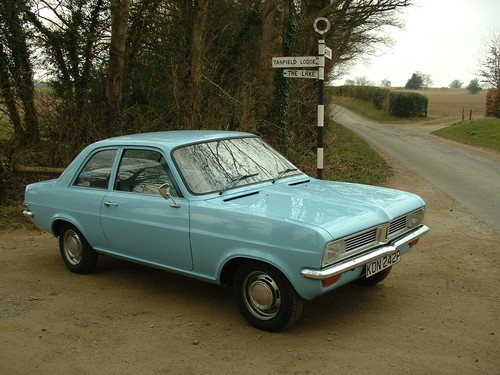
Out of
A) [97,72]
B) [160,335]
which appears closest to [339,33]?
[97,72]

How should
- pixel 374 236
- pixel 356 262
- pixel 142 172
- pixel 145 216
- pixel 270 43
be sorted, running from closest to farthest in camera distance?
pixel 356 262
pixel 374 236
pixel 145 216
pixel 142 172
pixel 270 43

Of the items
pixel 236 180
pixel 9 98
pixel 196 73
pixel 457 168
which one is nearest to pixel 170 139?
pixel 236 180

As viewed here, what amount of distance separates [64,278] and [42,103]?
7001 millimetres

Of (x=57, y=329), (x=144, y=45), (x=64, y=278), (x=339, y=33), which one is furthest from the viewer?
(x=339, y=33)

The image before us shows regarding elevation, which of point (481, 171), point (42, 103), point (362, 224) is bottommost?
point (481, 171)

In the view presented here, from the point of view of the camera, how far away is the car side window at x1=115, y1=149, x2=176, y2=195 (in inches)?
210

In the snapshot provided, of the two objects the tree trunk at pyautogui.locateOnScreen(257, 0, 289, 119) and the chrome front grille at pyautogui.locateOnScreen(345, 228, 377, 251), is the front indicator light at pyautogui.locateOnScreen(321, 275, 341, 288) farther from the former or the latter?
the tree trunk at pyautogui.locateOnScreen(257, 0, 289, 119)

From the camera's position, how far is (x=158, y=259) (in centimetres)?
530

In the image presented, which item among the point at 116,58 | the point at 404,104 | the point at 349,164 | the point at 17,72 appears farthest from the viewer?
the point at 404,104

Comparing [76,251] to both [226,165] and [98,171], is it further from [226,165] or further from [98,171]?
[226,165]

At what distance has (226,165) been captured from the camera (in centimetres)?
545

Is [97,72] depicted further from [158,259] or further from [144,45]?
[158,259]

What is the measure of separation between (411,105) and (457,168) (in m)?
30.8

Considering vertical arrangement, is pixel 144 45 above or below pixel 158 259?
above
